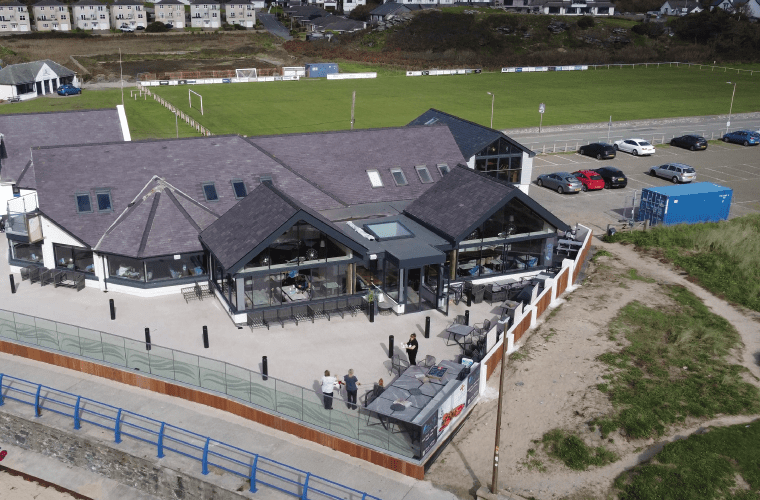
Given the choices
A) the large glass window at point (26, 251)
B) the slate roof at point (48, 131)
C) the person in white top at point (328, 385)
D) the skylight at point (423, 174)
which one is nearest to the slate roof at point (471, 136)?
the skylight at point (423, 174)

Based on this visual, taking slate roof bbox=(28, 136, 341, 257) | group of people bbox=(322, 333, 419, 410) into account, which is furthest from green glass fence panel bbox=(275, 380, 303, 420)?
slate roof bbox=(28, 136, 341, 257)

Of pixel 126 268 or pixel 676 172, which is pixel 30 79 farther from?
pixel 676 172

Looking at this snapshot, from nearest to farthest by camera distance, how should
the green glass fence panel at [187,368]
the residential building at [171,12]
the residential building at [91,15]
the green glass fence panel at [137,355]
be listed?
1. the green glass fence panel at [187,368]
2. the green glass fence panel at [137,355]
3. the residential building at [91,15]
4. the residential building at [171,12]

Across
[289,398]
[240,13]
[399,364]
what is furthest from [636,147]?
[240,13]

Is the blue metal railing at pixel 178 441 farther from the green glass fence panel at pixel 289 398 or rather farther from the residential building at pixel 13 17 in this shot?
the residential building at pixel 13 17

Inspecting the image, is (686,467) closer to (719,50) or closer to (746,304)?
(746,304)

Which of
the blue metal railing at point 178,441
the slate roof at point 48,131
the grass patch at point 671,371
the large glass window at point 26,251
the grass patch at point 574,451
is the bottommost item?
the blue metal railing at point 178,441
